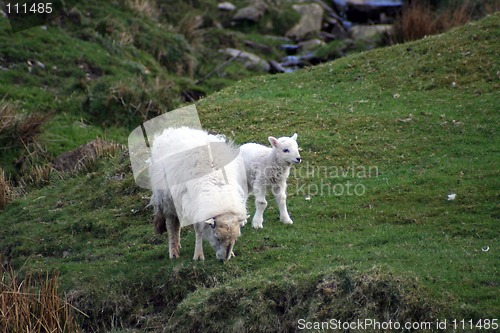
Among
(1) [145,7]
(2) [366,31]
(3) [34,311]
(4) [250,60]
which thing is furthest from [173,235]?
(2) [366,31]

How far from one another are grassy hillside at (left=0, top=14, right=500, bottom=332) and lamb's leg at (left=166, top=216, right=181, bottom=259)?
0.25 metres

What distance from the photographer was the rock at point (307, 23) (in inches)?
1276

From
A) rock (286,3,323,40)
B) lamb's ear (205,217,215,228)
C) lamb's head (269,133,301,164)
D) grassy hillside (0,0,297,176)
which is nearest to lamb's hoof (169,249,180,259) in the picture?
lamb's ear (205,217,215,228)

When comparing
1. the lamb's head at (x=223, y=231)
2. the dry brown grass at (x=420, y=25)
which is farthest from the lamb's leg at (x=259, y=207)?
the dry brown grass at (x=420, y=25)

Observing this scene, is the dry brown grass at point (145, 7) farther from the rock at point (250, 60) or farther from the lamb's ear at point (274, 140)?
the lamb's ear at point (274, 140)

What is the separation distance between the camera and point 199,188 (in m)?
10.2

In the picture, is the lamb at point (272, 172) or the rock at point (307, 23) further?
the rock at point (307, 23)

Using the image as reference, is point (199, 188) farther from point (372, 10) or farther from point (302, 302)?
point (372, 10)

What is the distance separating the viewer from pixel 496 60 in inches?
675

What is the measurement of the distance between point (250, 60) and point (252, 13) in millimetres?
4574

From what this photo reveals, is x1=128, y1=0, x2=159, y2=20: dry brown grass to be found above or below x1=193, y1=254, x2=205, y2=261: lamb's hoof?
below

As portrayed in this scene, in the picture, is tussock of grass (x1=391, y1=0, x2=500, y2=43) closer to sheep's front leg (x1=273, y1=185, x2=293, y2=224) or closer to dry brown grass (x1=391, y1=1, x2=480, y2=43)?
dry brown grass (x1=391, y1=1, x2=480, y2=43)

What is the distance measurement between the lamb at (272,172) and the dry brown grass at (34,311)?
3.24 meters

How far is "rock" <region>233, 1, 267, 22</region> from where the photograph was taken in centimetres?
3297
